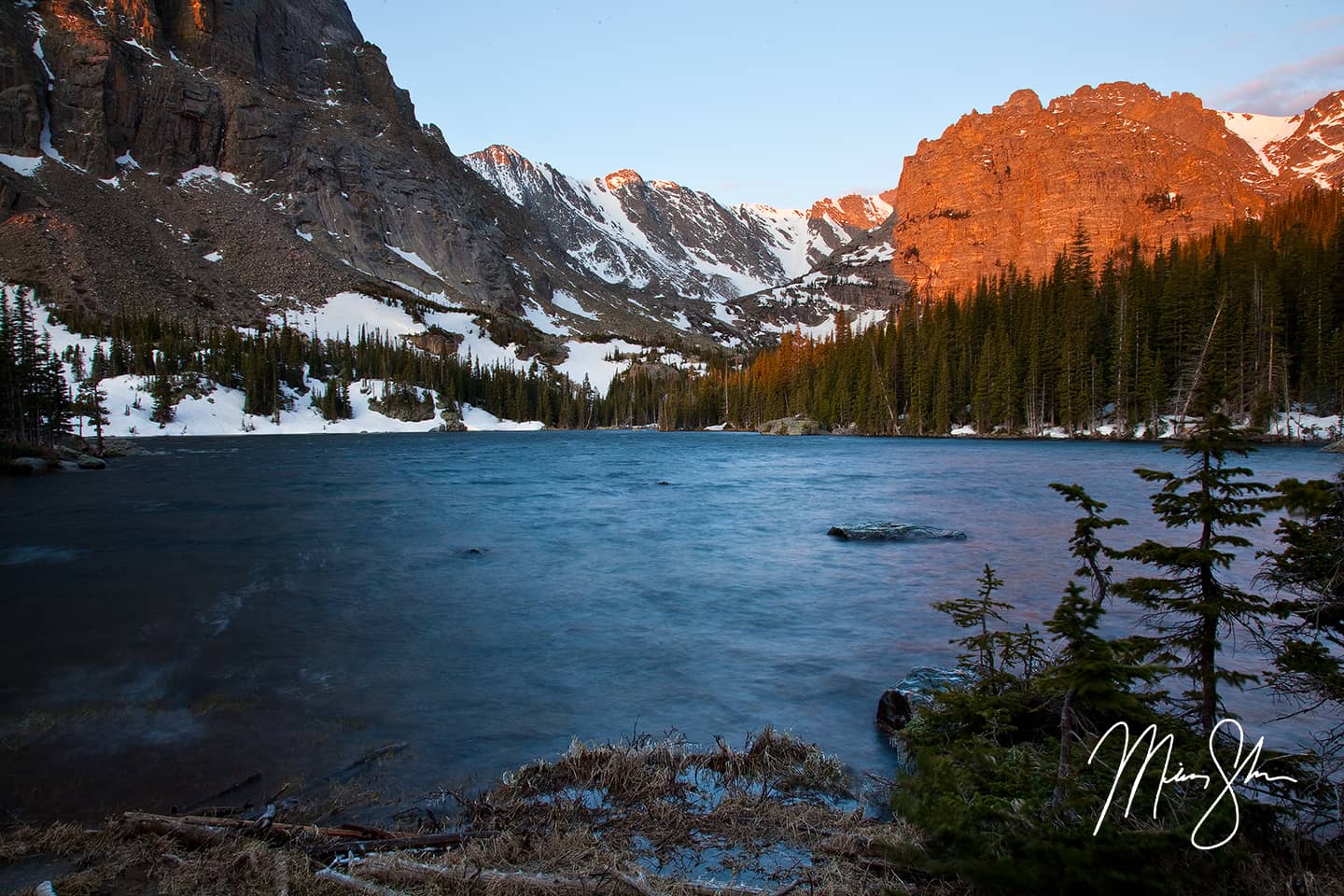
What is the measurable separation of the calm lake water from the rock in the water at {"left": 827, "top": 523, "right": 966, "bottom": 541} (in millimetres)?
632

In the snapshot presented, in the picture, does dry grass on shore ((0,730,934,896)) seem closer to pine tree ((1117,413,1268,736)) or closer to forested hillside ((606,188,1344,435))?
pine tree ((1117,413,1268,736))

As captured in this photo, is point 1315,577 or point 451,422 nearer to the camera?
point 1315,577

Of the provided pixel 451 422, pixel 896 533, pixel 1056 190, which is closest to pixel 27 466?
pixel 896 533

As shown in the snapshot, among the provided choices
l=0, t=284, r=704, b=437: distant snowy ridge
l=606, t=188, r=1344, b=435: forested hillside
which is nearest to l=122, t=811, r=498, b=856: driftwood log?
l=606, t=188, r=1344, b=435: forested hillside

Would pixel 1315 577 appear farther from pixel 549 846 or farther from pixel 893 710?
pixel 549 846

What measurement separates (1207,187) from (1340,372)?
133860mm

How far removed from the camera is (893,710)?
287 inches

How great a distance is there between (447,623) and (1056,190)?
189 meters

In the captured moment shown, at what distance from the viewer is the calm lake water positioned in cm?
699

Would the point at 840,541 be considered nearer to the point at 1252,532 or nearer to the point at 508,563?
the point at 508,563

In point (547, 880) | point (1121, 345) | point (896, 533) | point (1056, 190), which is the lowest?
point (896, 533)

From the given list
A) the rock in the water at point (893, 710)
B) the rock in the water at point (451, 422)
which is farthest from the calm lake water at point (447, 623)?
the rock in the water at point (451, 422)

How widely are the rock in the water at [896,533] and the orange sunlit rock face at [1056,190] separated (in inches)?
5695

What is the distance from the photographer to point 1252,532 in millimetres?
19344
